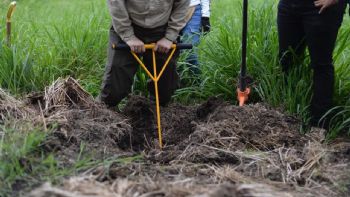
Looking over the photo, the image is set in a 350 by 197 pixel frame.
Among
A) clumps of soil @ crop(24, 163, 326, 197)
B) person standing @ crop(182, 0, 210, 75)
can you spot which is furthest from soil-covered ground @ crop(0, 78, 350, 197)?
person standing @ crop(182, 0, 210, 75)

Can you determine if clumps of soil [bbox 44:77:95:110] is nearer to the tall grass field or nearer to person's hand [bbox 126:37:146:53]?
person's hand [bbox 126:37:146:53]

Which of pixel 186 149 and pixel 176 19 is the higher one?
pixel 176 19

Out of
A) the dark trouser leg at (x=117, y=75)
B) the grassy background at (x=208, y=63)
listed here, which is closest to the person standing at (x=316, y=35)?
the grassy background at (x=208, y=63)

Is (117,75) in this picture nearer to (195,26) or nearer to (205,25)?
(195,26)

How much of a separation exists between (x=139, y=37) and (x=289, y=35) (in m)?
1.26

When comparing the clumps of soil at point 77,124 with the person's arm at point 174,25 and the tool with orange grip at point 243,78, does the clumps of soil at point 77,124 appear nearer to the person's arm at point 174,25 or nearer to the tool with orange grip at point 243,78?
the person's arm at point 174,25

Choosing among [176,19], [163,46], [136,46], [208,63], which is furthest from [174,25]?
[208,63]

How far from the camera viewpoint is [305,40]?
467 cm

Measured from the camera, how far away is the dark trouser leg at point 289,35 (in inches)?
175

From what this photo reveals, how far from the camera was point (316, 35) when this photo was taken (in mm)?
4238

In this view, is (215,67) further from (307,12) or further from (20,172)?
(20,172)

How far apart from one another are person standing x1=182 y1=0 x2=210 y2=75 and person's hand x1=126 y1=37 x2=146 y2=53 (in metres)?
1.06

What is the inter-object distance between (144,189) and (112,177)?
0.33 m

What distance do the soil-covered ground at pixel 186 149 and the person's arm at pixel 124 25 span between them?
1.62ft
